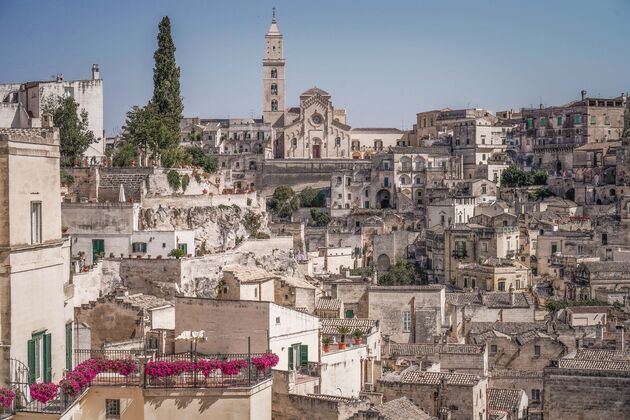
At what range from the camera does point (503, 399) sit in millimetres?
32219

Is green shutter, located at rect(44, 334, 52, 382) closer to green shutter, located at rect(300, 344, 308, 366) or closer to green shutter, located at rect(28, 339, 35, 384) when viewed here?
green shutter, located at rect(28, 339, 35, 384)

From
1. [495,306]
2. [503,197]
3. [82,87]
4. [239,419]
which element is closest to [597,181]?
[503,197]

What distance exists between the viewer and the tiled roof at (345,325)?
31969 millimetres

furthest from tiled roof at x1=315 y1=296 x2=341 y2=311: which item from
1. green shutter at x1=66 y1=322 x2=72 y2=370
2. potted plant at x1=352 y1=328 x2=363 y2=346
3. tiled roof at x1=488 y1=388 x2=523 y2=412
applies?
green shutter at x1=66 y1=322 x2=72 y2=370

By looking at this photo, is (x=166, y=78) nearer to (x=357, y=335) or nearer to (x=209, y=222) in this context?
(x=209, y=222)

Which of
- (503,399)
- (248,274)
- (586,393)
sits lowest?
(503,399)

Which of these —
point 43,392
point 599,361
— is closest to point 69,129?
point 599,361

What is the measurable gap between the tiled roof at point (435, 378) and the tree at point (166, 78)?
929 inches

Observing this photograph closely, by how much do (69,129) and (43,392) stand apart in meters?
27.9

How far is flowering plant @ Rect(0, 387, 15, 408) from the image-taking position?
1573 cm

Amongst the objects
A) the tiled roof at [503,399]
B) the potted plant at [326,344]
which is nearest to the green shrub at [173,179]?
the potted plant at [326,344]

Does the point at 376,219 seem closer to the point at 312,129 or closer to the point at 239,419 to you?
the point at 312,129

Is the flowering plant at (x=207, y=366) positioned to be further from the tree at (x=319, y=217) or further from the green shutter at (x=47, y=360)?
the tree at (x=319, y=217)

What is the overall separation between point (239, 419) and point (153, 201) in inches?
869
